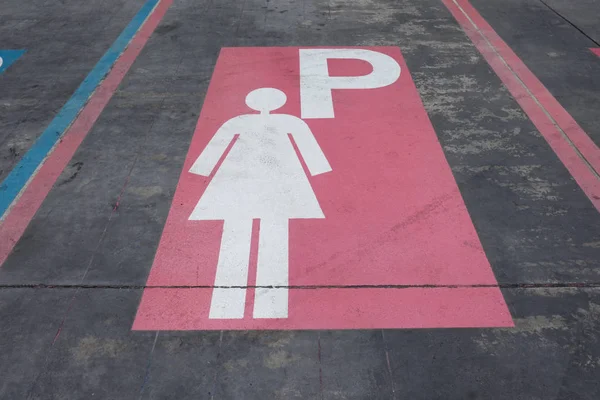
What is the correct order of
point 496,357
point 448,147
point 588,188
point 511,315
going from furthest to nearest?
1. point 448,147
2. point 588,188
3. point 511,315
4. point 496,357

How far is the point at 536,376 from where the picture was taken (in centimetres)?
384

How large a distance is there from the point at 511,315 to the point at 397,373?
45.1 inches

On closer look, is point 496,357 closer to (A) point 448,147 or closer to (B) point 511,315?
(B) point 511,315

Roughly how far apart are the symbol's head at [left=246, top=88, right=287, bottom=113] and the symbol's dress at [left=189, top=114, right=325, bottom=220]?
13.1 inches

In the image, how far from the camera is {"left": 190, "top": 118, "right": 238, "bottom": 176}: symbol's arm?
19.2ft

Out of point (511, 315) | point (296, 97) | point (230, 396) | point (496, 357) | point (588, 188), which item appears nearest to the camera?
point (230, 396)

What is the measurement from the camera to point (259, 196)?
17.9ft

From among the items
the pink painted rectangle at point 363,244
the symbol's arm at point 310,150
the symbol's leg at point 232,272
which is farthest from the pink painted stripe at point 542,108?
the symbol's leg at point 232,272

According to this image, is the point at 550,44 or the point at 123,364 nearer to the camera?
the point at 123,364

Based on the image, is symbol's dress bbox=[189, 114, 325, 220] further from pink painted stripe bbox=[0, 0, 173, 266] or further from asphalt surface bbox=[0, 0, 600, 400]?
pink painted stripe bbox=[0, 0, 173, 266]

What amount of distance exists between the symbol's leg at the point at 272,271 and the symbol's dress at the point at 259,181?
21cm

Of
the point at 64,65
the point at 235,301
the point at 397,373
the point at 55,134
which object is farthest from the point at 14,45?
the point at 397,373

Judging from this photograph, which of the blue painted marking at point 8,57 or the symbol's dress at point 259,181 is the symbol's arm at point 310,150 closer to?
the symbol's dress at point 259,181

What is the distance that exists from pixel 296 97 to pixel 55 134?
310 centimetres
